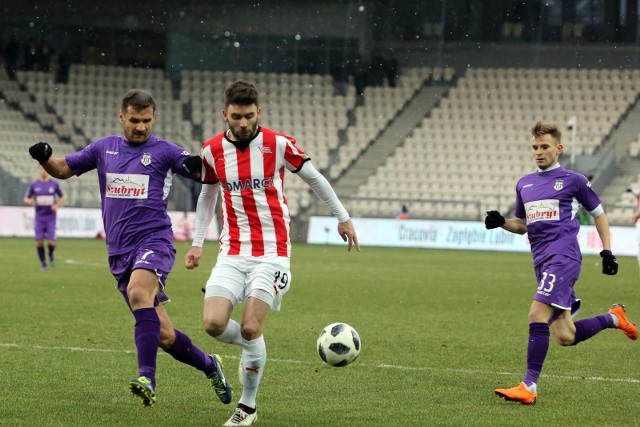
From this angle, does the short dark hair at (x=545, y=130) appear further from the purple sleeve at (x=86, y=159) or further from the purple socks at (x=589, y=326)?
the purple sleeve at (x=86, y=159)

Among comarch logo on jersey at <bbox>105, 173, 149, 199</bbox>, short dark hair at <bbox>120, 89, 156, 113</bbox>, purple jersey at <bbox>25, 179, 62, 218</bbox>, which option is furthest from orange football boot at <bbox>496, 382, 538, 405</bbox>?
purple jersey at <bbox>25, 179, 62, 218</bbox>

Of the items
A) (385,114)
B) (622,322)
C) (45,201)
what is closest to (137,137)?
(622,322)

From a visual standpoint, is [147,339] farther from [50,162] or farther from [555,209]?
[555,209]

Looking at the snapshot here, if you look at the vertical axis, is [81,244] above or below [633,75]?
below

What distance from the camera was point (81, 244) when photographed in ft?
100.0

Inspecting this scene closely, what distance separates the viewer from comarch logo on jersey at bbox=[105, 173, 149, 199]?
709 centimetres

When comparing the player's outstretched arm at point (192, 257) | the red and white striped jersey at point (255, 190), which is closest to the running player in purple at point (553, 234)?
the red and white striped jersey at point (255, 190)

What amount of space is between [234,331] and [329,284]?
11899mm

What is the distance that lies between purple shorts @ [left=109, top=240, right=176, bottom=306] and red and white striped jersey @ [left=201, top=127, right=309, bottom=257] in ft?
1.26

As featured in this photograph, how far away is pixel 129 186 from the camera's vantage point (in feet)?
23.3

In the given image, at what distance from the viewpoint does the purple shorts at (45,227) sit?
20797mm

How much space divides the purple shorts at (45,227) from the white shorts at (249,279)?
14.6 metres

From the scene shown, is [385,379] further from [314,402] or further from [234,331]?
[234,331]

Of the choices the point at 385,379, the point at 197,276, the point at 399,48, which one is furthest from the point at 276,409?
the point at 399,48
